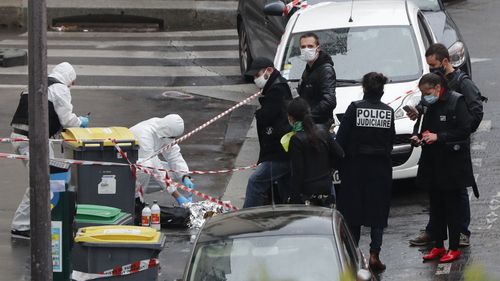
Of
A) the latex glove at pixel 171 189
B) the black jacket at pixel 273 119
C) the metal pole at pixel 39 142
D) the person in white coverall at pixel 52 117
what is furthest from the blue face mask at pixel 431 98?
the metal pole at pixel 39 142

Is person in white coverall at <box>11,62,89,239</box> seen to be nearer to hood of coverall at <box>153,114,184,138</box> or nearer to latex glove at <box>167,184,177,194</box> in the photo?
hood of coverall at <box>153,114,184,138</box>

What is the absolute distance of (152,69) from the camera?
62.4ft

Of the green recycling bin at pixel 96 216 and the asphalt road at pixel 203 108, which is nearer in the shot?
the green recycling bin at pixel 96 216

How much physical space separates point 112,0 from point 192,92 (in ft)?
21.1

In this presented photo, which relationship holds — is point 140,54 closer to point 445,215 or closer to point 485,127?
point 485,127

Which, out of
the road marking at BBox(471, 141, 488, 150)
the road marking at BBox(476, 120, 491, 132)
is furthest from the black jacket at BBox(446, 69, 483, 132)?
the road marking at BBox(476, 120, 491, 132)

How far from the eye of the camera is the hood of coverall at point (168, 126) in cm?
1115

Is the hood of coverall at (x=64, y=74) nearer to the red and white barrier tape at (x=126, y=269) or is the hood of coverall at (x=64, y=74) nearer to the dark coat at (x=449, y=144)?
the red and white barrier tape at (x=126, y=269)

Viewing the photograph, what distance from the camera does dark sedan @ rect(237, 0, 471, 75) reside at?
46.8 ft

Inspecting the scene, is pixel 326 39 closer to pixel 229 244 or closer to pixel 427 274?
pixel 427 274

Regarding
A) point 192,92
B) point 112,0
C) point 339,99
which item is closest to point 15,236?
point 339,99

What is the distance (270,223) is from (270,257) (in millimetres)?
471

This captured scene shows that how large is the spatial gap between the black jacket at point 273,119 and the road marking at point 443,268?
1733mm

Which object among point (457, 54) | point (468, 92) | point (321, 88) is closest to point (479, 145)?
point (457, 54)
